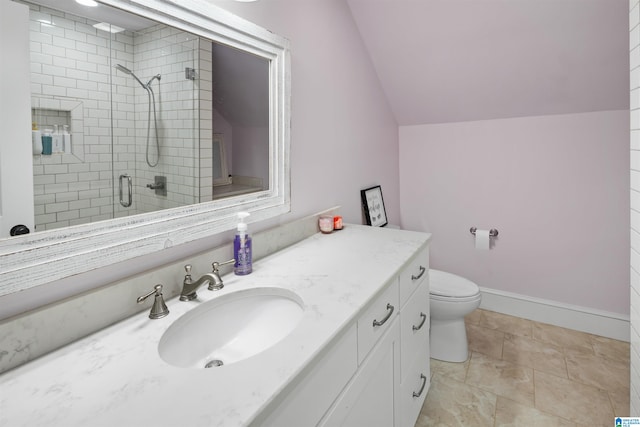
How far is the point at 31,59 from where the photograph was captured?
83cm

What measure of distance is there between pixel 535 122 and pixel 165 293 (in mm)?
2627

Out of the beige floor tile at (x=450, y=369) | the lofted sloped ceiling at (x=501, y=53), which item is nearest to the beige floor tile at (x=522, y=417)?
the beige floor tile at (x=450, y=369)

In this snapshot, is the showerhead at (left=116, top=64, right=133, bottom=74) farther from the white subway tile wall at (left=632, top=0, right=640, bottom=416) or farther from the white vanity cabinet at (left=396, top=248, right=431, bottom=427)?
the white subway tile wall at (left=632, top=0, right=640, bottom=416)

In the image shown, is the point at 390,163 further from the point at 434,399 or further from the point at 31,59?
the point at 31,59

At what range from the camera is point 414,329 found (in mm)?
1631

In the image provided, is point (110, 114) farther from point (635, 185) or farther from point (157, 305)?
point (635, 185)

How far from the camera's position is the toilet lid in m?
2.15

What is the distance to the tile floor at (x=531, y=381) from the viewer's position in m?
1.79

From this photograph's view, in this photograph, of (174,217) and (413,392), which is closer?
(174,217)

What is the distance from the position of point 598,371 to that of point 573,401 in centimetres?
40

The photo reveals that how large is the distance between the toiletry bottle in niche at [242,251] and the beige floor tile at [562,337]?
2.19 meters

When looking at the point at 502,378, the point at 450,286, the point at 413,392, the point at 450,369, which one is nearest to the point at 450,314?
the point at 450,286

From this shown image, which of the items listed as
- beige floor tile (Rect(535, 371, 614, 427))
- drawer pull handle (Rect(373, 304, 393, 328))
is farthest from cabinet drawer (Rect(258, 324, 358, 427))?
beige floor tile (Rect(535, 371, 614, 427))

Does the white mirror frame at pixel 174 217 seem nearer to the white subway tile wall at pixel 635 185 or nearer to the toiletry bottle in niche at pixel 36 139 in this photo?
the toiletry bottle in niche at pixel 36 139
